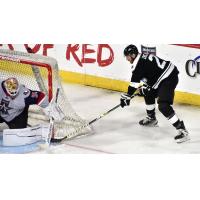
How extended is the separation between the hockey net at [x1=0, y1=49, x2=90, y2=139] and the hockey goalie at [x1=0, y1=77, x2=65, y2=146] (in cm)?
3

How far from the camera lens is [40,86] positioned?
373cm

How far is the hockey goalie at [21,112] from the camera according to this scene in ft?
11.9

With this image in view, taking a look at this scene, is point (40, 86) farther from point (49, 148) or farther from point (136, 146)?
point (136, 146)

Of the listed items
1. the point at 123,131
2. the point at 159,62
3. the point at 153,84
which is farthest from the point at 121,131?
the point at 159,62

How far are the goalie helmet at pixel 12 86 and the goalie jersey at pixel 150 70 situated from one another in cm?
61

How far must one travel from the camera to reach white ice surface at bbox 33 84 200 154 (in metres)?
3.51

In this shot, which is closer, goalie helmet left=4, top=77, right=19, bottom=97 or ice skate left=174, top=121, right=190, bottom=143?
ice skate left=174, top=121, right=190, bottom=143

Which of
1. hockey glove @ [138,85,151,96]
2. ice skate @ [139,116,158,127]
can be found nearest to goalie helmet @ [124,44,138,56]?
hockey glove @ [138,85,151,96]

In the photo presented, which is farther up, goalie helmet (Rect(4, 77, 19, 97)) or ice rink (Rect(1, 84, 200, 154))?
goalie helmet (Rect(4, 77, 19, 97))

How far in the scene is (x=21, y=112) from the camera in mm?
3744

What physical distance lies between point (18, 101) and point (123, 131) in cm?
61

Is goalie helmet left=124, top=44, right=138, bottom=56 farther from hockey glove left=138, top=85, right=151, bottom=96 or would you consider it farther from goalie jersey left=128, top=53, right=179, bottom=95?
hockey glove left=138, top=85, right=151, bottom=96

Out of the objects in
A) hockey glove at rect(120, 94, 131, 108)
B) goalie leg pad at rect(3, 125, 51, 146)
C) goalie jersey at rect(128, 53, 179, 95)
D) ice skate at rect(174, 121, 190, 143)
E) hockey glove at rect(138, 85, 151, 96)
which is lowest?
goalie leg pad at rect(3, 125, 51, 146)

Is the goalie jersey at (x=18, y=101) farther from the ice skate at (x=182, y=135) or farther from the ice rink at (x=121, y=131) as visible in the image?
the ice skate at (x=182, y=135)
